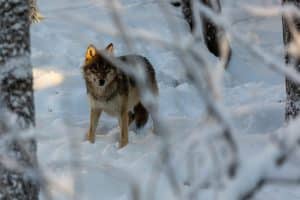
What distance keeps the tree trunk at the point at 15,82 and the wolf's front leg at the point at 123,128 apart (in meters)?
3.68

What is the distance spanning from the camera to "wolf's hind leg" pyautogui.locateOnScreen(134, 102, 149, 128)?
9141 millimetres

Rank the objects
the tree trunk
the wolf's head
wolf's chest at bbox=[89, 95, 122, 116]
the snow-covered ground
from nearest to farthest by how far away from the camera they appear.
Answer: the tree trunk → the snow-covered ground → wolf's chest at bbox=[89, 95, 122, 116] → the wolf's head

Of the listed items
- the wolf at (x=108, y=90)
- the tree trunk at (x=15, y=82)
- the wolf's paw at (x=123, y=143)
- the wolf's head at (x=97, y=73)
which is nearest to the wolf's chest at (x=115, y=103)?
the wolf at (x=108, y=90)

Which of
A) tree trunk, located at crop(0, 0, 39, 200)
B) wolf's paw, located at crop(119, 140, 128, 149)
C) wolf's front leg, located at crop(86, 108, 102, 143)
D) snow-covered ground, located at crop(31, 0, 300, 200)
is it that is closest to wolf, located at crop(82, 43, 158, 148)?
wolf's front leg, located at crop(86, 108, 102, 143)

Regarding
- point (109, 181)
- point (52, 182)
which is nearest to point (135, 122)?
point (109, 181)

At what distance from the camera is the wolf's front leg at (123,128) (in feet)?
27.6

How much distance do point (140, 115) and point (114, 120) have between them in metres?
0.61

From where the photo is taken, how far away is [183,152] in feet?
6.63

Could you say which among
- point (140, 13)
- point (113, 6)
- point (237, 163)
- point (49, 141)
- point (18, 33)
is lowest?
point (140, 13)

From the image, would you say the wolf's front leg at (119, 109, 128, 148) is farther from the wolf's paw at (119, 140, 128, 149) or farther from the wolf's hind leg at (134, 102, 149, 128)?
the wolf's hind leg at (134, 102, 149, 128)

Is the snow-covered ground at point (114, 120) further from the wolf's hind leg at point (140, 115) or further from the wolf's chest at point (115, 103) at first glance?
the wolf's chest at point (115, 103)

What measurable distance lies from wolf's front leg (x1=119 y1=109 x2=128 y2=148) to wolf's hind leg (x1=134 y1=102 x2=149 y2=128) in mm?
439

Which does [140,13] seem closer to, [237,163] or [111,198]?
[111,198]

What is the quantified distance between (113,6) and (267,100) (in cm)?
865
